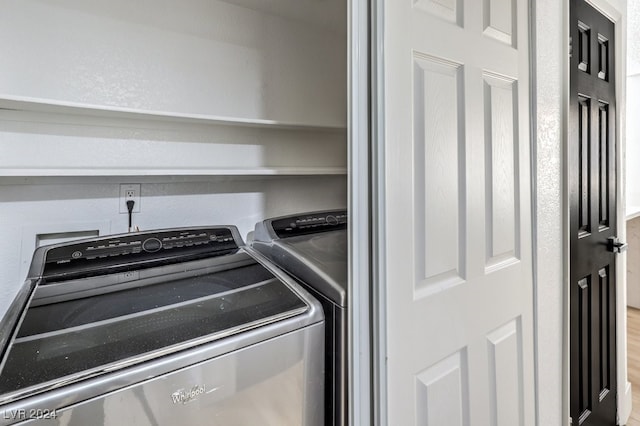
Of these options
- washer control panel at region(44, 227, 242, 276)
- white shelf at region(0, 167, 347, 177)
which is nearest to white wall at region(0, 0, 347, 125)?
white shelf at region(0, 167, 347, 177)

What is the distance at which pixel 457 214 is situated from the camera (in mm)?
1013

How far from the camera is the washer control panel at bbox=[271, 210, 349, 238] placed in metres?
1.49

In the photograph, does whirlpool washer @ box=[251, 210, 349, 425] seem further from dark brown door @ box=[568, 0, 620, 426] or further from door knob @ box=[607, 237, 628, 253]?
door knob @ box=[607, 237, 628, 253]

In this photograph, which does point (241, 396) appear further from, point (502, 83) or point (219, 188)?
point (502, 83)

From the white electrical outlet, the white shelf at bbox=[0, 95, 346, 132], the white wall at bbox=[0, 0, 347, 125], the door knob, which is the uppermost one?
the white wall at bbox=[0, 0, 347, 125]

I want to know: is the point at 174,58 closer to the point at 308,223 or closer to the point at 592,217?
the point at 308,223

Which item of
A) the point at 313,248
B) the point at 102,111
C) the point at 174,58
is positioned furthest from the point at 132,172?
the point at 313,248

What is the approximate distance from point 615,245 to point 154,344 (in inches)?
87.2

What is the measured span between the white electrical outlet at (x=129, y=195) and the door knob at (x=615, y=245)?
A: 2329mm

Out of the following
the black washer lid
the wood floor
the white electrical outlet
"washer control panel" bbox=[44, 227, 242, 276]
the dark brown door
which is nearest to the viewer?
the black washer lid

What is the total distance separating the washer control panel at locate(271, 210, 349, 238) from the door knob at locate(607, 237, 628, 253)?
4.63ft

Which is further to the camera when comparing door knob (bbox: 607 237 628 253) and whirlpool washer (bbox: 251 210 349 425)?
door knob (bbox: 607 237 628 253)

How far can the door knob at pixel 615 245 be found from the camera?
1789 millimetres

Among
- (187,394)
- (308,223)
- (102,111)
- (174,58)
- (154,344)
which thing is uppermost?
(174,58)
